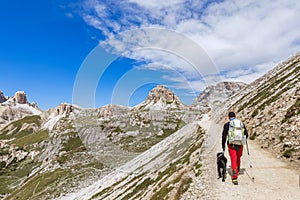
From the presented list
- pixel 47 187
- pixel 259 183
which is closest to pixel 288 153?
pixel 259 183

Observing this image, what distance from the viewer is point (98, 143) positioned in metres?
193

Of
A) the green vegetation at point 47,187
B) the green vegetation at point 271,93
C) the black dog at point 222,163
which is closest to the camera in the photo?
the black dog at point 222,163

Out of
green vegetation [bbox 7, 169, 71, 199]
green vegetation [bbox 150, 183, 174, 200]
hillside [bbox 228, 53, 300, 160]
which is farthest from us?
green vegetation [bbox 7, 169, 71, 199]

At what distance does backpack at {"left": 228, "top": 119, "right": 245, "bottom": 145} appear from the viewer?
16.9m

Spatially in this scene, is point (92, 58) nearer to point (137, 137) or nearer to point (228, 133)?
point (228, 133)

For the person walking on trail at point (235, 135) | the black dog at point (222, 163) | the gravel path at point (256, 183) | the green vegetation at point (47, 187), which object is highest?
the person walking on trail at point (235, 135)

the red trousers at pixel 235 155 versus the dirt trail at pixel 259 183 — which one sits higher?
the red trousers at pixel 235 155

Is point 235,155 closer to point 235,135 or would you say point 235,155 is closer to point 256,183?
point 235,135

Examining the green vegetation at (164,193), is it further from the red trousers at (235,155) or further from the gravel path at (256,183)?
the red trousers at (235,155)

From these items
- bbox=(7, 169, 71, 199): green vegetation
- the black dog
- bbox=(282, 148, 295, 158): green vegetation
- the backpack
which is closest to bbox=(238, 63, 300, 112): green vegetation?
bbox=(282, 148, 295, 158): green vegetation

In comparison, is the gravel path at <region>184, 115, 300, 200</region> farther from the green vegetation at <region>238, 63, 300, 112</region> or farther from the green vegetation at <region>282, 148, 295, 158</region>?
the green vegetation at <region>238, 63, 300, 112</region>

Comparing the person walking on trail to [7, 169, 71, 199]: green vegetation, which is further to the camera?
[7, 169, 71, 199]: green vegetation

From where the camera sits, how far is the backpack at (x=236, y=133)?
16906mm

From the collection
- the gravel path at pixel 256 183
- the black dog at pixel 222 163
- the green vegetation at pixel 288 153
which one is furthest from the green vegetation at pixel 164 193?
the green vegetation at pixel 288 153
